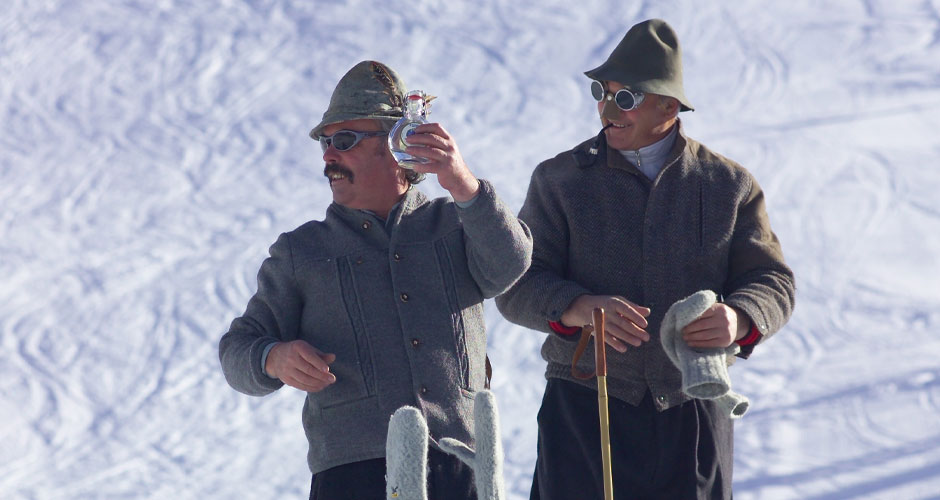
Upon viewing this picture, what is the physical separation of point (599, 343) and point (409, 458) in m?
0.57

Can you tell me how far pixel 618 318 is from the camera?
3.39 metres

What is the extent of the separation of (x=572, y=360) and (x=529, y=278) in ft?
0.82

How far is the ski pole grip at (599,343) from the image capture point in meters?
3.09

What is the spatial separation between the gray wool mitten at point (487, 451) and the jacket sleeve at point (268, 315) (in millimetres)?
649

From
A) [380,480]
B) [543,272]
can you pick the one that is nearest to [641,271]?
[543,272]

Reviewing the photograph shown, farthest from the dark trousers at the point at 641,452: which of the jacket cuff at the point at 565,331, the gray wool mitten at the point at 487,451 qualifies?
the gray wool mitten at the point at 487,451

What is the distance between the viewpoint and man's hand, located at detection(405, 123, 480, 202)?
304 cm

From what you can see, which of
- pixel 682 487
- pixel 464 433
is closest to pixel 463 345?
pixel 464 433

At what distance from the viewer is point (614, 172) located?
377 centimetres

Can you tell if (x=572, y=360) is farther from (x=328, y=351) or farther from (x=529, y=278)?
(x=328, y=351)

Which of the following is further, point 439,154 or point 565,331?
point 565,331

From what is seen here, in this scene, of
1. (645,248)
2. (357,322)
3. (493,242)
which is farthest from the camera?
(645,248)

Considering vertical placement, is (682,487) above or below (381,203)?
below

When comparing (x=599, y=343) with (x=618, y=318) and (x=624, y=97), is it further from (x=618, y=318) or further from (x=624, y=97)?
(x=624, y=97)
